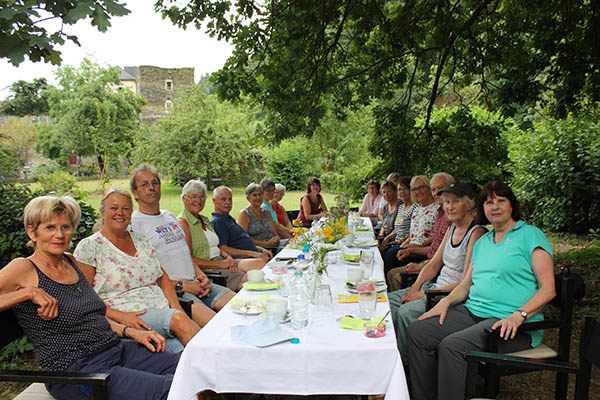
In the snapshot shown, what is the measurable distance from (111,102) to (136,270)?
26.0 m

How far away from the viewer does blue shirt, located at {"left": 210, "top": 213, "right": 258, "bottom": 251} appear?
4.55 metres

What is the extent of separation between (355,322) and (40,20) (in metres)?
2.21

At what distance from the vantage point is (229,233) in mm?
4688

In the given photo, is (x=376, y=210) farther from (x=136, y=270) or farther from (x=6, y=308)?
(x=6, y=308)

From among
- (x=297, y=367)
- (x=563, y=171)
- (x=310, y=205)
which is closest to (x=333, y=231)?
(x=297, y=367)

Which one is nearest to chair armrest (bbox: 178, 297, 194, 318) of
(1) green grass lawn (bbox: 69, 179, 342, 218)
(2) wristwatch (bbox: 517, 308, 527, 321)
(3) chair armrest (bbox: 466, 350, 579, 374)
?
(3) chair armrest (bbox: 466, 350, 579, 374)

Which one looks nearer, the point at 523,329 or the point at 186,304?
the point at 523,329

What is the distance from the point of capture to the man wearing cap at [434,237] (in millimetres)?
3918

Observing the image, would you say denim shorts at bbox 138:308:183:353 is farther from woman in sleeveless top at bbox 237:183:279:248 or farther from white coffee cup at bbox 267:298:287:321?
woman in sleeveless top at bbox 237:183:279:248

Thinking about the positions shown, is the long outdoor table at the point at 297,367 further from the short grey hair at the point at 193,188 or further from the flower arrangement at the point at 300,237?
the short grey hair at the point at 193,188

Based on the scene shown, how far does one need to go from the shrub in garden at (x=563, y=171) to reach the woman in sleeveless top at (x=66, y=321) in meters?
8.68

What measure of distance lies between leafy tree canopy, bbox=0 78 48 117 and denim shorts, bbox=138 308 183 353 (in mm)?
50080

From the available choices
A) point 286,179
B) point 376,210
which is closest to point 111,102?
point 286,179

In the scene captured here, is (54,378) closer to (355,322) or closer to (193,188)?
(355,322)
